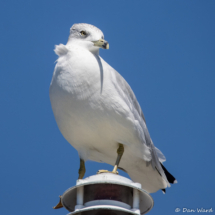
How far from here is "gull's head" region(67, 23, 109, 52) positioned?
22.9 ft

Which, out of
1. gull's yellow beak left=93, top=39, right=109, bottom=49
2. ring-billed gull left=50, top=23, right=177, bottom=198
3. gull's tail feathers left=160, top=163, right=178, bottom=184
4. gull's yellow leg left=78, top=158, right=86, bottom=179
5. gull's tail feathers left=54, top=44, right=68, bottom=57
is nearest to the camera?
ring-billed gull left=50, top=23, right=177, bottom=198

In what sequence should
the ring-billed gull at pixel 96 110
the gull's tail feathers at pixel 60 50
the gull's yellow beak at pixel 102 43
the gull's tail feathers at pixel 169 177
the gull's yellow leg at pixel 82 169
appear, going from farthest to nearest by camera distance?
the gull's tail feathers at pixel 169 177
the gull's yellow leg at pixel 82 169
the gull's tail feathers at pixel 60 50
the gull's yellow beak at pixel 102 43
the ring-billed gull at pixel 96 110

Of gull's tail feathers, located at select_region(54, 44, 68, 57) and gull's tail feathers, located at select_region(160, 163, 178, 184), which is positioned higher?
gull's tail feathers, located at select_region(54, 44, 68, 57)

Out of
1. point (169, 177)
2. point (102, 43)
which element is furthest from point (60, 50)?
point (169, 177)

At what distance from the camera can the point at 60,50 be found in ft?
22.7

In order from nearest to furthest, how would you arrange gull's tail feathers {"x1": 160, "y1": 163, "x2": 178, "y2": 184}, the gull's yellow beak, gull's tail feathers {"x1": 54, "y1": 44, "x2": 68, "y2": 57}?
the gull's yellow beak
gull's tail feathers {"x1": 54, "y1": 44, "x2": 68, "y2": 57}
gull's tail feathers {"x1": 160, "y1": 163, "x2": 178, "y2": 184}

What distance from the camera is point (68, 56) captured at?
6.73 meters

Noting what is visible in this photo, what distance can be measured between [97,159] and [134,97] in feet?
3.48

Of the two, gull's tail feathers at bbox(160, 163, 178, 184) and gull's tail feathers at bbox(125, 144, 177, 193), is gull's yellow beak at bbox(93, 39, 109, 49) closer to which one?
gull's tail feathers at bbox(125, 144, 177, 193)

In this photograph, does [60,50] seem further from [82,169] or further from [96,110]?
[82,169]

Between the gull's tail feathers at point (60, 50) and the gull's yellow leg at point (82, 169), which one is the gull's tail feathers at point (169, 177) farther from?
the gull's tail feathers at point (60, 50)

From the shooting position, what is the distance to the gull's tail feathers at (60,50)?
22.6ft

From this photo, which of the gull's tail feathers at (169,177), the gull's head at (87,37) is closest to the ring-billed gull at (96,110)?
the gull's head at (87,37)

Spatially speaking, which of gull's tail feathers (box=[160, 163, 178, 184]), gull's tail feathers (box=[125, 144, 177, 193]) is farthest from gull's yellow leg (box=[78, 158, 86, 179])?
gull's tail feathers (box=[160, 163, 178, 184])
